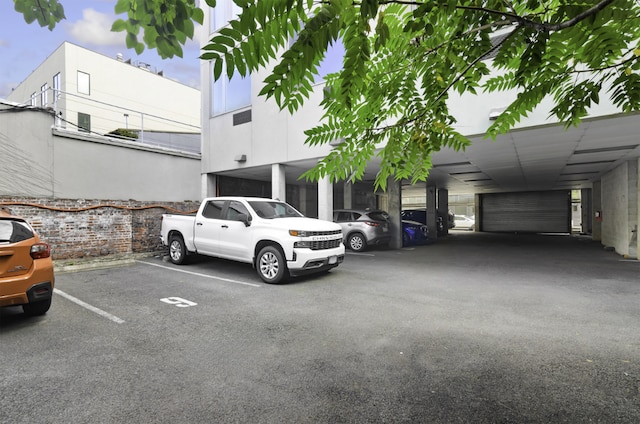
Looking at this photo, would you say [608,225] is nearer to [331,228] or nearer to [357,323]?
[331,228]

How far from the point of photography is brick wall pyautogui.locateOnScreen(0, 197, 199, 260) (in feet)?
27.3

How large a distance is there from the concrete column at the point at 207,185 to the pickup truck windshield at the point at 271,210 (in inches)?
267

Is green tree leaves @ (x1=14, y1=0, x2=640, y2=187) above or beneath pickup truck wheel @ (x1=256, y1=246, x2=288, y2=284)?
above

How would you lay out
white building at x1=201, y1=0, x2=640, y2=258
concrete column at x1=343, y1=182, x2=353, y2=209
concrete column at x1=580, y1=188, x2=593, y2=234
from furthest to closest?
concrete column at x1=580, y1=188, x2=593, y2=234, concrete column at x1=343, y1=182, x2=353, y2=209, white building at x1=201, y1=0, x2=640, y2=258

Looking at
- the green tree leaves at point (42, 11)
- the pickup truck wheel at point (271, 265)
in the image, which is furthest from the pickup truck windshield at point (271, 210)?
the green tree leaves at point (42, 11)

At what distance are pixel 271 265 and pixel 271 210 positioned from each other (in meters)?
1.53

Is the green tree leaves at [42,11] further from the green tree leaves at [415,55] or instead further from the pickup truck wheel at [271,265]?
the pickup truck wheel at [271,265]

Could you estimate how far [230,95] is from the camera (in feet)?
43.1

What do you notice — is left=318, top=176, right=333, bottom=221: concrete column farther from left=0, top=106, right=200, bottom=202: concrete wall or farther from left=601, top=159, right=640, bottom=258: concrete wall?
left=601, top=159, right=640, bottom=258: concrete wall

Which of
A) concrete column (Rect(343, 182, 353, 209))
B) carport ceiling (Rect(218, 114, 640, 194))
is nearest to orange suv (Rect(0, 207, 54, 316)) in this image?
carport ceiling (Rect(218, 114, 640, 194))

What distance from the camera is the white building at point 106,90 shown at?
62.0 ft

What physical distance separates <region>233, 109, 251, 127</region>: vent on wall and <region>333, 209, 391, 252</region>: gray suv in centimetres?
529

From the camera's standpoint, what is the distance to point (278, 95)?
1354 mm

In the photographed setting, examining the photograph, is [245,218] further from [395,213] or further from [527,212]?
[527,212]
